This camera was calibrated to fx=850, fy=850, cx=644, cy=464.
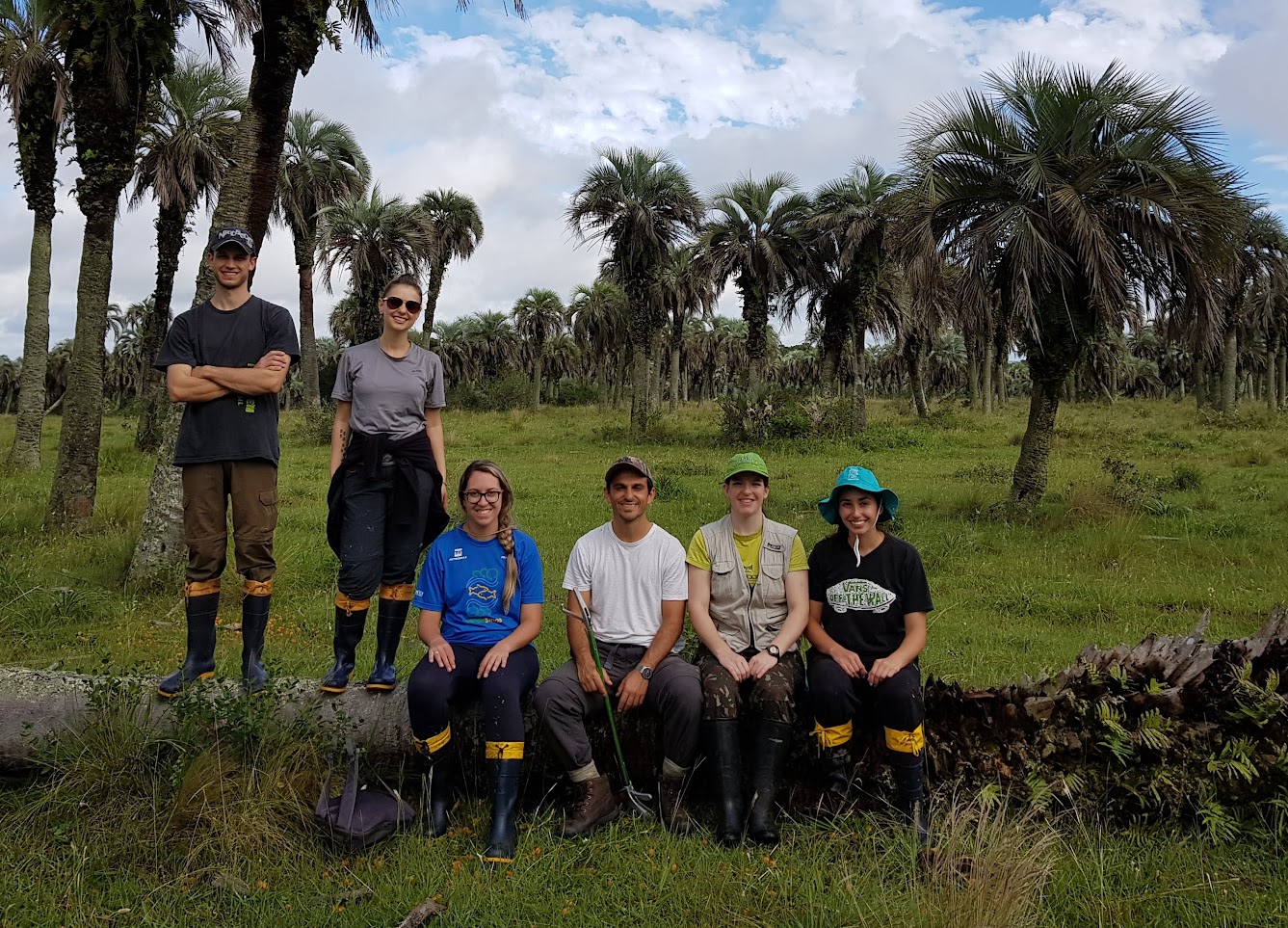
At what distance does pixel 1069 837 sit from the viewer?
129 inches

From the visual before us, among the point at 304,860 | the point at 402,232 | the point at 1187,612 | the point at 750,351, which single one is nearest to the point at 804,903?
the point at 304,860

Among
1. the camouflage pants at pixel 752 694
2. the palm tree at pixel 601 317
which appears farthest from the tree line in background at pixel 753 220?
the palm tree at pixel 601 317

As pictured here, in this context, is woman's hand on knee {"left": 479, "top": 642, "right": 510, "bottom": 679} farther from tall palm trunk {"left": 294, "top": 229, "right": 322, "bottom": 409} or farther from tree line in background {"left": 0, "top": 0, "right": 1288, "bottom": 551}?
tall palm trunk {"left": 294, "top": 229, "right": 322, "bottom": 409}

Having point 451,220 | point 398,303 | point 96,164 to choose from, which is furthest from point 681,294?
point 398,303

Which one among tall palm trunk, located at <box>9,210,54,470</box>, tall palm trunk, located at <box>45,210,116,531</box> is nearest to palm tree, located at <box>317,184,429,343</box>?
tall palm trunk, located at <box>9,210,54,470</box>

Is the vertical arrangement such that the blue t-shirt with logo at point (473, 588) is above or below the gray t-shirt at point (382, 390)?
below

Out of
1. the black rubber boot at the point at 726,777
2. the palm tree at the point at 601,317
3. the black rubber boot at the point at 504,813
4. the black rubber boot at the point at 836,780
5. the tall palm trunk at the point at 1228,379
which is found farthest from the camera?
the palm tree at the point at 601,317

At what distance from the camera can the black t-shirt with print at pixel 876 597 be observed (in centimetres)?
366

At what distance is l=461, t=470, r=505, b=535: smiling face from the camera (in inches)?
145

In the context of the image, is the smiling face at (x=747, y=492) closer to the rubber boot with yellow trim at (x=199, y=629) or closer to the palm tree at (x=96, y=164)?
the rubber boot with yellow trim at (x=199, y=629)

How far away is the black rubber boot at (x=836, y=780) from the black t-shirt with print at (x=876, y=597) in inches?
16.4

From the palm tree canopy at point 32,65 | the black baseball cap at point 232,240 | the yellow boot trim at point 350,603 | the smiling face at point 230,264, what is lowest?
the yellow boot trim at point 350,603

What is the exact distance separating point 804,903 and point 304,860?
1813 mm

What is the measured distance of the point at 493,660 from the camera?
3.50 meters
